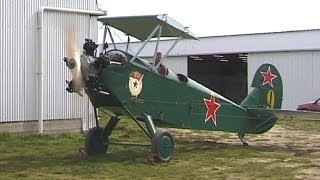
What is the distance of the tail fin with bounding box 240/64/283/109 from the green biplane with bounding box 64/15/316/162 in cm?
Answer: 70

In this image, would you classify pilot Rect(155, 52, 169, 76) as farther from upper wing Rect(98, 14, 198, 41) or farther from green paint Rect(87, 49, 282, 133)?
upper wing Rect(98, 14, 198, 41)

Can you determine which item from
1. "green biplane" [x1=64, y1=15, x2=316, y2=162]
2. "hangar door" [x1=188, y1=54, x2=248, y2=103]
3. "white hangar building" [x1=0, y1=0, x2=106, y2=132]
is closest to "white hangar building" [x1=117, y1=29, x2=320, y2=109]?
"hangar door" [x1=188, y1=54, x2=248, y2=103]

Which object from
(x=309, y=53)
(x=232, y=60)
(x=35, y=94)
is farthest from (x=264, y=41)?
(x=35, y=94)

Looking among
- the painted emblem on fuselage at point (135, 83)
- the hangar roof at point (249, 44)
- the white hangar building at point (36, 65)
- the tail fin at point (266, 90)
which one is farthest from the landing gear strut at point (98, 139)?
the hangar roof at point (249, 44)

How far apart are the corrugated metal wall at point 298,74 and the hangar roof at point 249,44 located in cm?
47

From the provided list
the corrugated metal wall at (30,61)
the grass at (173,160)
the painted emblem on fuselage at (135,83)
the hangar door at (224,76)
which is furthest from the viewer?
the hangar door at (224,76)

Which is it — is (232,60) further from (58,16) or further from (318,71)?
(58,16)

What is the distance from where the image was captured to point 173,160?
12758 mm

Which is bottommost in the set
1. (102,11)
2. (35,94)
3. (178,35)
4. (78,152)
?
(78,152)

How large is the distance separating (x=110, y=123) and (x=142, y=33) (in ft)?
7.31

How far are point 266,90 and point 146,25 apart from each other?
4.92m

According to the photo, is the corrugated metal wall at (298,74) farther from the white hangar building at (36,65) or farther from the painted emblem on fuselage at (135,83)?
the painted emblem on fuselage at (135,83)

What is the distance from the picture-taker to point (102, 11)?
1972cm

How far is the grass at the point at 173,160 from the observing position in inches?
428
